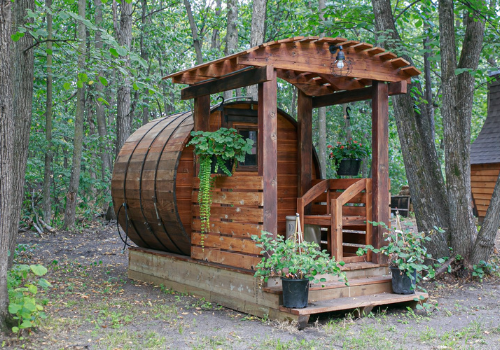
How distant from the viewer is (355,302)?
6.02 metres

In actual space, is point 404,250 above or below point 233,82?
below

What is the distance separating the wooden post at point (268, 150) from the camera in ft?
19.9

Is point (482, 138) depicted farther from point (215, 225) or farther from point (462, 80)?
point (215, 225)

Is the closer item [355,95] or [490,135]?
[355,95]

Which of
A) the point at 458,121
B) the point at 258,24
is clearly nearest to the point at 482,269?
the point at 458,121

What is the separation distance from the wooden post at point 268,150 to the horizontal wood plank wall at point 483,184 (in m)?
10.6

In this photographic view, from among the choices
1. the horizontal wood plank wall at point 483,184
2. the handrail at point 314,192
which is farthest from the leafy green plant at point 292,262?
the horizontal wood plank wall at point 483,184

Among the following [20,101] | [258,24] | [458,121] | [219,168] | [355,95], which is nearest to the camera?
[219,168]

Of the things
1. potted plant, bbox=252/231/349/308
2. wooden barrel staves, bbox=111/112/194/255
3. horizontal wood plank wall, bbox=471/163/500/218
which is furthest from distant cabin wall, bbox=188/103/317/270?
horizontal wood plank wall, bbox=471/163/500/218

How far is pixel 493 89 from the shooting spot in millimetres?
15266

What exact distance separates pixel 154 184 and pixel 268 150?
2.37 m

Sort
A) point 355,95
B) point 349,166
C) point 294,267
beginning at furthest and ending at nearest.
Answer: point 349,166, point 355,95, point 294,267

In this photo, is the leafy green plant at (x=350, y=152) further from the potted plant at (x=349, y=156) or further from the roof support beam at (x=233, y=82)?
the roof support beam at (x=233, y=82)

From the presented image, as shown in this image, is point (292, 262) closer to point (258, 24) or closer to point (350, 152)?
point (350, 152)
